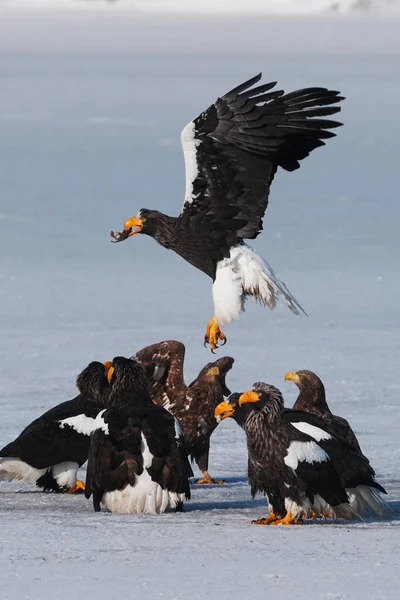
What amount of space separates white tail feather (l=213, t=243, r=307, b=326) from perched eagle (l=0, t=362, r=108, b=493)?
2.21 m

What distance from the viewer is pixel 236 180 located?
8750mm

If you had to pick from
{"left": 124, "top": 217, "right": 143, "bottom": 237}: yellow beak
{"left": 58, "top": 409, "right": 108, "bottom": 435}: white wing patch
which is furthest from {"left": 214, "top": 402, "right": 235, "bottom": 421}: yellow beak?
{"left": 124, "top": 217, "right": 143, "bottom": 237}: yellow beak

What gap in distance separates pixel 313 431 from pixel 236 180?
10.2 feet

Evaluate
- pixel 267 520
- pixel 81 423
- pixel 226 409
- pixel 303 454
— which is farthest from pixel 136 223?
pixel 267 520

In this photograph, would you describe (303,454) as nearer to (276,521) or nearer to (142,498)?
(276,521)

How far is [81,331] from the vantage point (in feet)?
38.0

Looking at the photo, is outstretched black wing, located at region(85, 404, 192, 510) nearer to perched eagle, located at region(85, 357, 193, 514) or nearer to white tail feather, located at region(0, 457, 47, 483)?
perched eagle, located at region(85, 357, 193, 514)

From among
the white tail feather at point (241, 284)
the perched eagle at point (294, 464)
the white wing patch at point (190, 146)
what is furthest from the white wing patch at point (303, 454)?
the white wing patch at point (190, 146)

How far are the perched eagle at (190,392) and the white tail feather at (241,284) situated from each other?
4.19 ft

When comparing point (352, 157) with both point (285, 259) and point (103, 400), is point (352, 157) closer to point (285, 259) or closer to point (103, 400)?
point (285, 259)

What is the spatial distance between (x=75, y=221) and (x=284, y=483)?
13832 mm

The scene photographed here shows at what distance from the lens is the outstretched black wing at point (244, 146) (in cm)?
847

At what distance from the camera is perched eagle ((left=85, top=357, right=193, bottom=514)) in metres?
5.82

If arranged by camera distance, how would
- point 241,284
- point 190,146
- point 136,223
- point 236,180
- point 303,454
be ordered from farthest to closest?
point 136,223 → point 241,284 → point 236,180 → point 190,146 → point 303,454
